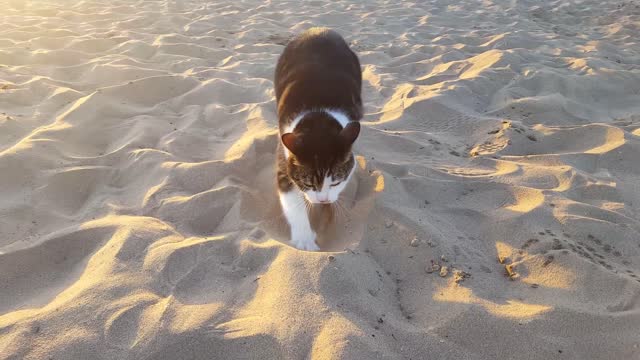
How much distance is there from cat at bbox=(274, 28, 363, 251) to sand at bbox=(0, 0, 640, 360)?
21 cm

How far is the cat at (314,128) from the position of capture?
2.57m

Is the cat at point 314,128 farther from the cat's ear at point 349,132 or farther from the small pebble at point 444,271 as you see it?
the small pebble at point 444,271

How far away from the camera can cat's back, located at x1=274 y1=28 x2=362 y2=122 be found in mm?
3074

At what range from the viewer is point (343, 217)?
296 cm

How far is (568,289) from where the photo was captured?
7.11ft

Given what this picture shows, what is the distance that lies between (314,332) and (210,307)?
0.51 metres

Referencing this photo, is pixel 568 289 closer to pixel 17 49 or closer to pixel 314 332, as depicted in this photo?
pixel 314 332

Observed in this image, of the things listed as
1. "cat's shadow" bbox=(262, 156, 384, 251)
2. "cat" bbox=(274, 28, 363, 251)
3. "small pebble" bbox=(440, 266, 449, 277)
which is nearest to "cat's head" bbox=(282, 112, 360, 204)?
"cat" bbox=(274, 28, 363, 251)

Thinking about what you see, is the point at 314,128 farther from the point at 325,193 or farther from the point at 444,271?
the point at 444,271

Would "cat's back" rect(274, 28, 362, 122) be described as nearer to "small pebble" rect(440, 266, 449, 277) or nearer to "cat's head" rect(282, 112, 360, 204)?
"cat's head" rect(282, 112, 360, 204)

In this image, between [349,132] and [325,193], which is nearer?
[349,132]

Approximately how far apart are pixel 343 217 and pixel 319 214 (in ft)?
0.55

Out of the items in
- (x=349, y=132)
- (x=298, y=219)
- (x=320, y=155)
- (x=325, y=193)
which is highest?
(x=349, y=132)

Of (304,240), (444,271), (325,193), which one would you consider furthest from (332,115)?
(444,271)
